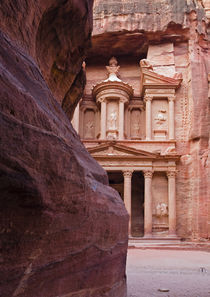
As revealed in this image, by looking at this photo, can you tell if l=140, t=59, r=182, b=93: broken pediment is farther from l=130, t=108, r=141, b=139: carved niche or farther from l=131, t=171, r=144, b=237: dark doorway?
l=131, t=171, r=144, b=237: dark doorway

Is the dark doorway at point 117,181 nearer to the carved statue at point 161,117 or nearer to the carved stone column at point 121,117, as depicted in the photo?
the carved stone column at point 121,117

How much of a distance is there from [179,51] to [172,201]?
39.1 ft

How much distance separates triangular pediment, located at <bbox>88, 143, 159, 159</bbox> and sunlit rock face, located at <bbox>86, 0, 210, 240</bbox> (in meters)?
2.82

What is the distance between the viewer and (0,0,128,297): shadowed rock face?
1805 mm

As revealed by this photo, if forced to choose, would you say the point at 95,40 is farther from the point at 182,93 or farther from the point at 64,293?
the point at 64,293

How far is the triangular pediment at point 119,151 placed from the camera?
21.5 metres

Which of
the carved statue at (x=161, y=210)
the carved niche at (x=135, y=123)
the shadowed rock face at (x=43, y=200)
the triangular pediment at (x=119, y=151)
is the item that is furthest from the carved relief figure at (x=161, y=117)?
the shadowed rock face at (x=43, y=200)

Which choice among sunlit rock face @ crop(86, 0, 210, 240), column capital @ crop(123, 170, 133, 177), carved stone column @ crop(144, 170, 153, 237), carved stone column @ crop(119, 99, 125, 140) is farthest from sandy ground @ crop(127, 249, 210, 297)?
carved stone column @ crop(119, 99, 125, 140)

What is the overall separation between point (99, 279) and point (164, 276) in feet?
14.3

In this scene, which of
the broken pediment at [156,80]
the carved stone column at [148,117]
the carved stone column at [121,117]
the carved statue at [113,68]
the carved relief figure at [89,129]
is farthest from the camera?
the carved relief figure at [89,129]

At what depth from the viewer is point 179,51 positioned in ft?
84.9

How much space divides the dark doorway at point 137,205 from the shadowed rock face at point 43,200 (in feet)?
64.8

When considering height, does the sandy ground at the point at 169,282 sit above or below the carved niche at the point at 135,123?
below

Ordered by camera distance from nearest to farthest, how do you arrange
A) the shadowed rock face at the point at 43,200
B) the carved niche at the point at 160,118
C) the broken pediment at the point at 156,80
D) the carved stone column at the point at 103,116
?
the shadowed rock face at the point at 43,200
the carved niche at the point at 160,118
the broken pediment at the point at 156,80
the carved stone column at the point at 103,116
